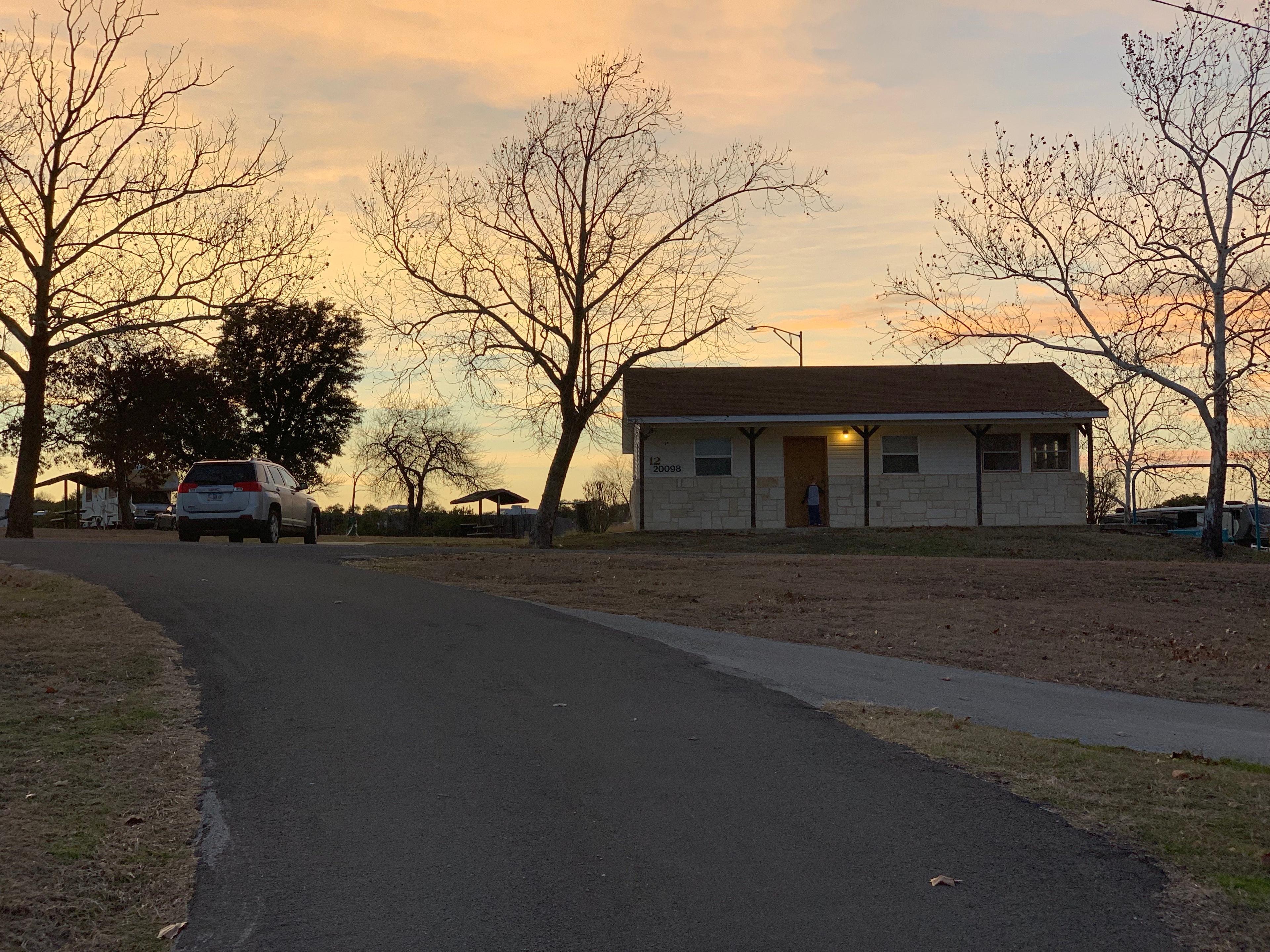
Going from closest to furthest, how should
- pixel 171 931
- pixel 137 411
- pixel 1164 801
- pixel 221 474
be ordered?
1. pixel 171 931
2. pixel 1164 801
3. pixel 221 474
4. pixel 137 411

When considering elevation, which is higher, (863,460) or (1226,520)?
(863,460)

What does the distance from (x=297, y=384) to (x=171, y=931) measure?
159 feet

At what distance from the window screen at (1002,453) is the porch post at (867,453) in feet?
10.2

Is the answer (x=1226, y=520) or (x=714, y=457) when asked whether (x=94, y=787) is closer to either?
(x=714, y=457)

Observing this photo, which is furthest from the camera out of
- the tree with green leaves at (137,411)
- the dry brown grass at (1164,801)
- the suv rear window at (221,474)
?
the tree with green leaves at (137,411)

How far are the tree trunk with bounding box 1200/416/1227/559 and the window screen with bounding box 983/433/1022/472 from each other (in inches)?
231

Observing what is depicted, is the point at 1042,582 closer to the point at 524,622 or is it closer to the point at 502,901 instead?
the point at 524,622

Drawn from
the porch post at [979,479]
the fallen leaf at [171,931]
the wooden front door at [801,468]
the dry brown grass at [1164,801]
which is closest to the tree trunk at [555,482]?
the wooden front door at [801,468]

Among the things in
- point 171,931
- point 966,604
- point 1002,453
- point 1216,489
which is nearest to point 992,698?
point 966,604

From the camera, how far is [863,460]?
31656mm

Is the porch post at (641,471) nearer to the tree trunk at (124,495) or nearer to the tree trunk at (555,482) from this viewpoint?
the tree trunk at (555,482)

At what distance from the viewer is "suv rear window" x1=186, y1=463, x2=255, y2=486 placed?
75.5 ft

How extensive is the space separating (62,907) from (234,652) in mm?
5898

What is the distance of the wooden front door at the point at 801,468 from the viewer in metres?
31.8
